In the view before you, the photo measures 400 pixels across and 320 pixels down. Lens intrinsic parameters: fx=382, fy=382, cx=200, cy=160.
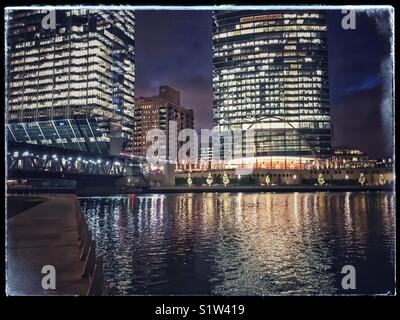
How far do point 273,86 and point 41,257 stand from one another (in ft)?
439

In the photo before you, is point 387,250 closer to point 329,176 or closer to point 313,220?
point 313,220

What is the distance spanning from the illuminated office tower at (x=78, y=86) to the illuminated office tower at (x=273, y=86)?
36.7 metres

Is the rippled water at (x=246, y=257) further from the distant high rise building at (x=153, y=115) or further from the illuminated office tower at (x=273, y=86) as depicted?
the distant high rise building at (x=153, y=115)

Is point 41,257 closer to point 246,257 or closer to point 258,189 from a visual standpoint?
point 246,257

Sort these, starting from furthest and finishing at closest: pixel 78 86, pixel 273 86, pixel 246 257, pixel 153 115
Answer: pixel 153 115 → pixel 273 86 → pixel 78 86 → pixel 246 257

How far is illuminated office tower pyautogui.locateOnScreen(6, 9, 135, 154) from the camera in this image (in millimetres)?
100312

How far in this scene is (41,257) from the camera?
38.5 feet

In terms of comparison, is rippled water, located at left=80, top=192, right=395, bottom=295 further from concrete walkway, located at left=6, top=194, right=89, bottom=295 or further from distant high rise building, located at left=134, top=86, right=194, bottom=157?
distant high rise building, located at left=134, top=86, right=194, bottom=157

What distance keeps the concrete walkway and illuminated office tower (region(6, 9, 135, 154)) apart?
82428 mm

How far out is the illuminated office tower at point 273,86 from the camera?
428ft

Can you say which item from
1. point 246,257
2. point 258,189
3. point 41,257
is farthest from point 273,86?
point 41,257
